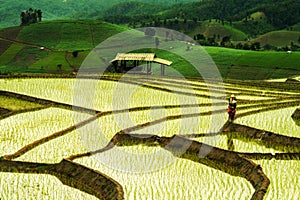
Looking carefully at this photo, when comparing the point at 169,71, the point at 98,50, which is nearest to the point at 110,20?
the point at 98,50

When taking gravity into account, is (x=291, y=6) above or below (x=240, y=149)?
above

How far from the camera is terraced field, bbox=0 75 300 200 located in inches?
352

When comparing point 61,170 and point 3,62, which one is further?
point 3,62

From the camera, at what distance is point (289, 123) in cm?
1343

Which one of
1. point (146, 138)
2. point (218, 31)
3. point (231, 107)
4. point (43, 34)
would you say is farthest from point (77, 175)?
point (218, 31)

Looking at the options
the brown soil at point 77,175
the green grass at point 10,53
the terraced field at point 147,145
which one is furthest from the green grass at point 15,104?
the green grass at point 10,53

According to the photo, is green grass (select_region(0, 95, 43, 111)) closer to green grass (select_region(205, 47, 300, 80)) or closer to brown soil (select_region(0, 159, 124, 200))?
brown soil (select_region(0, 159, 124, 200))

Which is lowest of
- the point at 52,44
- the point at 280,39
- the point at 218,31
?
the point at 52,44

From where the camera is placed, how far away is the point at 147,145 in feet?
39.7

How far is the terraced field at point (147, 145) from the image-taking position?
8.94 m

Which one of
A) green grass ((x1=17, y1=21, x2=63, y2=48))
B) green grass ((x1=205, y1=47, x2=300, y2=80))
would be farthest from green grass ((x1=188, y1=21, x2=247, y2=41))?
green grass ((x1=205, y1=47, x2=300, y2=80))

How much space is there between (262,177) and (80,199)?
10.8ft

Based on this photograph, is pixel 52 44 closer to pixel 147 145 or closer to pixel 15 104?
pixel 15 104

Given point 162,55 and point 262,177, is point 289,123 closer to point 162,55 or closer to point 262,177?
point 262,177
